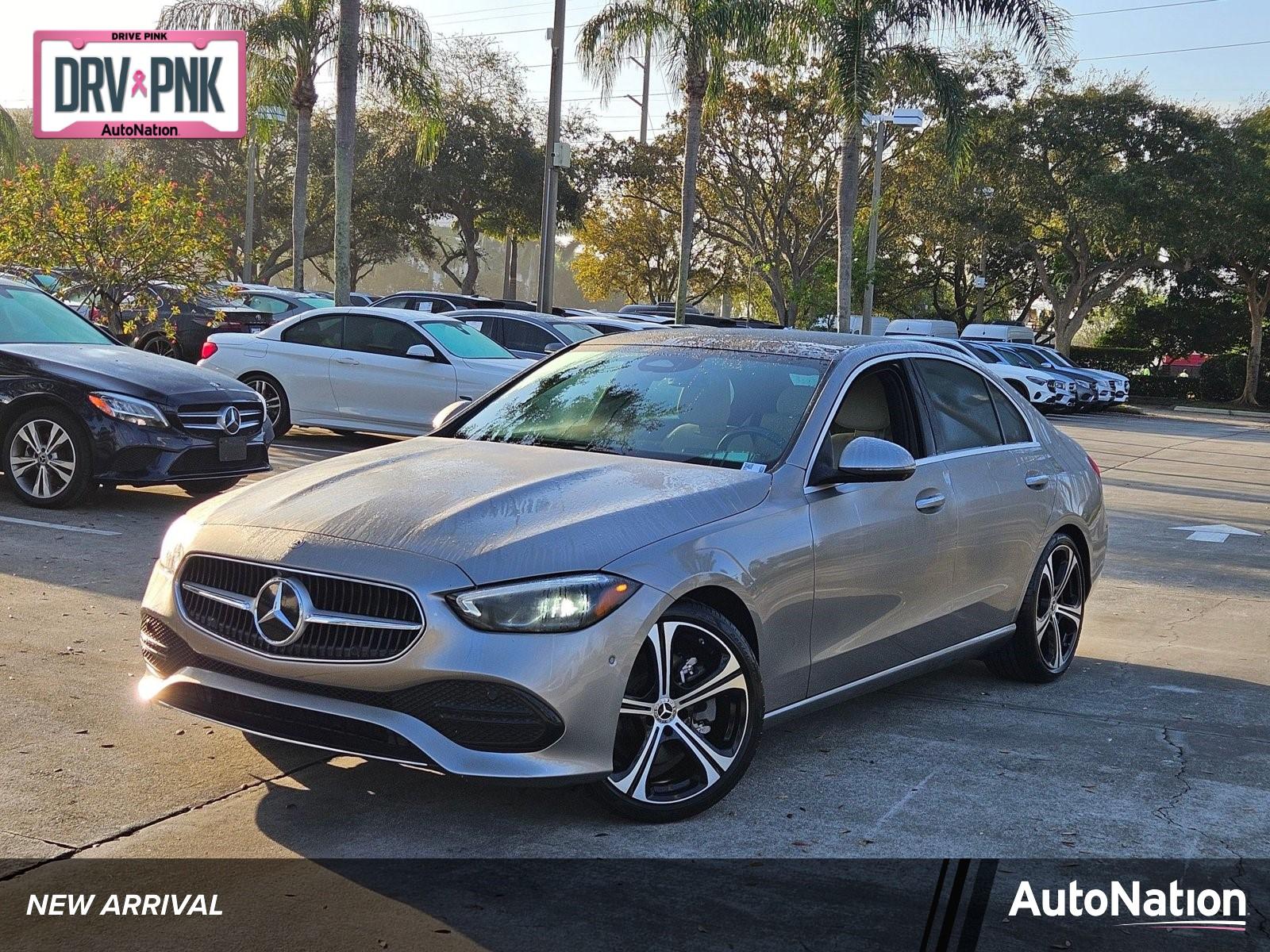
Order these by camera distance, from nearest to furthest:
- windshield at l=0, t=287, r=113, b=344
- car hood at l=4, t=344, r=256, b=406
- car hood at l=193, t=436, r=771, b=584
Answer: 1. car hood at l=193, t=436, r=771, b=584
2. car hood at l=4, t=344, r=256, b=406
3. windshield at l=0, t=287, r=113, b=344

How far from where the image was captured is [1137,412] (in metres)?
39.2

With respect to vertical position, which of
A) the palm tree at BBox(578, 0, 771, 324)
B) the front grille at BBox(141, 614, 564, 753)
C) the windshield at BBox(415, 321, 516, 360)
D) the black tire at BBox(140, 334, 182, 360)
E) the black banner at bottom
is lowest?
the black banner at bottom

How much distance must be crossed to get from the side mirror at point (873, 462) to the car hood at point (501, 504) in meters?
0.38

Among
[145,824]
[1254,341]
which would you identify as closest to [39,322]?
[145,824]

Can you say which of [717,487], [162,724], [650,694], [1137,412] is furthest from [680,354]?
[1137,412]

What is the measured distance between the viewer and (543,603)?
4.21m

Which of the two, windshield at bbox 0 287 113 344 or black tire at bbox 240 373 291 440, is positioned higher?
windshield at bbox 0 287 113 344

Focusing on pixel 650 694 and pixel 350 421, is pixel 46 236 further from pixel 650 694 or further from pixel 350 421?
pixel 650 694

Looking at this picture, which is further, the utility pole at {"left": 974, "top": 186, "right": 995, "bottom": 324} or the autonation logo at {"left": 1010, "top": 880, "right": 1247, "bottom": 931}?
the utility pole at {"left": 974, "top": 186, "right": 995, "bottom": 324}

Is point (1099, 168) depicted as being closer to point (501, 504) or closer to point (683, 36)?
point (683, 36)

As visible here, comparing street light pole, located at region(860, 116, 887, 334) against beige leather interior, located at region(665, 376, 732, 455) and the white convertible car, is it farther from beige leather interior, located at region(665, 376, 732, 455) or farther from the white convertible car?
beige leather interior, located at region(665, 376, 732, 455)

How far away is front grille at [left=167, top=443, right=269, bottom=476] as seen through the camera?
10023mm

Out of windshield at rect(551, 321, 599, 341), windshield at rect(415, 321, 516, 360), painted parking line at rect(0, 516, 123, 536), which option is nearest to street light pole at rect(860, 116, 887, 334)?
windshield at rect(551, 321, 599, 341)

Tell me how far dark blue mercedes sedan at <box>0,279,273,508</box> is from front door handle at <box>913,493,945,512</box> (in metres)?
6.01
